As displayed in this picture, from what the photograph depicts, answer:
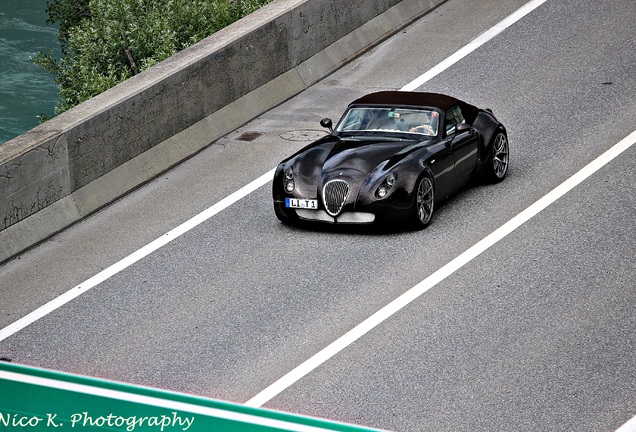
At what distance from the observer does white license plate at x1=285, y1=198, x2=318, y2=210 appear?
1314 cm

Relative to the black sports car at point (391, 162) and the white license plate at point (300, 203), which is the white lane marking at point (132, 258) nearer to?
the black sports car at point (391, 162)

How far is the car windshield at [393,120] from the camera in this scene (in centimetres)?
1408

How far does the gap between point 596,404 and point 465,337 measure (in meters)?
1.65

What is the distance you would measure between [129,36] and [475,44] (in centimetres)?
583

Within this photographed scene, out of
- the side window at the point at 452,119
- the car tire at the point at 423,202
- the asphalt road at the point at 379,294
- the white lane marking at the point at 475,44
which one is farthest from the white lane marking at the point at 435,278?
the white lane marking at the point at 475,44

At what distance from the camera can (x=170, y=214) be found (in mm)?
14352

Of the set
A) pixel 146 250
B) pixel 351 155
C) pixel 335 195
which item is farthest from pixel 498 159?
pixel 146 250

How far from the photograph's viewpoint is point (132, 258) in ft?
42.7

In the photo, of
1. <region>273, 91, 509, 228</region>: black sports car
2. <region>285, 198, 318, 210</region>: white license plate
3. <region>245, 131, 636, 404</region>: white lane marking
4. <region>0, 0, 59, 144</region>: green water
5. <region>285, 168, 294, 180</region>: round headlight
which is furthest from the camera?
<region>0, 0, 59, 144</region>: green water

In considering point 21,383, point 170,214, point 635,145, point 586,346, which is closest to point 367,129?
point 170,214

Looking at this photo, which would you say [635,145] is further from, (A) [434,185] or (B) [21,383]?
(B) [21,383]

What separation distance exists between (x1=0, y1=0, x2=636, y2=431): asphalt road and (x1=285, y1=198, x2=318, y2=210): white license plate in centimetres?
37

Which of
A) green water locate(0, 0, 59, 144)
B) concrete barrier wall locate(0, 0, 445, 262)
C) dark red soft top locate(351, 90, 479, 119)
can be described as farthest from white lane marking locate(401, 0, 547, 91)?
green water locate(0, 0, 59, 144)

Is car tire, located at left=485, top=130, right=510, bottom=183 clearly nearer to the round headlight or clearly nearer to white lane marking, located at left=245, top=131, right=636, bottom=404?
white lane marking, located at left=245, top=131, right=636, bottom=404
